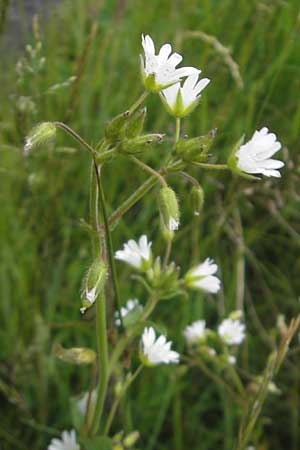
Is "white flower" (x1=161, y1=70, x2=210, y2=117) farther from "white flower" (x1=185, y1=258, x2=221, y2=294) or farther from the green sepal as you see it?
the green sepal

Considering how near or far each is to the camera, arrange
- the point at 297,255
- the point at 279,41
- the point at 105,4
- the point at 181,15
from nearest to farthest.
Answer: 1. the point at 297,255
2. the point at 279,41
3. the point at 181,15
4. the point at 105,4

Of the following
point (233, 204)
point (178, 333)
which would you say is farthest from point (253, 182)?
point (178, 333)

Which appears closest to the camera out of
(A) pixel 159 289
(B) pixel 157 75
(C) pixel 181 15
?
(B) pixel 157 75

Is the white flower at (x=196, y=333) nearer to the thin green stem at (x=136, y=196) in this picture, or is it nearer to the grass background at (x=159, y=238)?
the grass background at (x=159, y=238)

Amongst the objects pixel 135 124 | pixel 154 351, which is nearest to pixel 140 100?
pixel 135 124

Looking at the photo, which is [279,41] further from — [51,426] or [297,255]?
[51,426]

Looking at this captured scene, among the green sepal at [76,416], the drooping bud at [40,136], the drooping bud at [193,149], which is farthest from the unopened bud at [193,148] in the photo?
the green sepal at [76,416]

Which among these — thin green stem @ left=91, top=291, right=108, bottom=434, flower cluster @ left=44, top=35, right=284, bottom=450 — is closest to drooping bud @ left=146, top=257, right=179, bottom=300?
flower cluster @ left=44, top=35, right=284, bottom=450
